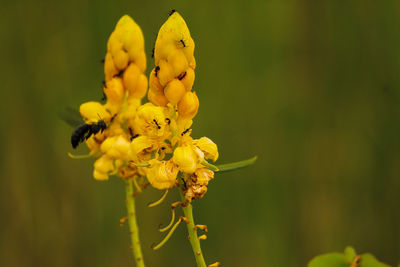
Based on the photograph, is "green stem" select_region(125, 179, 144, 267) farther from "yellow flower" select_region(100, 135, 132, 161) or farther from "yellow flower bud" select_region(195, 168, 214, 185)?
"yellow flower bud" select_region(195, 168, 214, 185)

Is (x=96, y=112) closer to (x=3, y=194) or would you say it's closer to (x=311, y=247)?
(x=3, y=194)

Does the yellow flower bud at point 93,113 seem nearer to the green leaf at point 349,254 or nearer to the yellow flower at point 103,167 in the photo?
the yellow flower at point 103,167

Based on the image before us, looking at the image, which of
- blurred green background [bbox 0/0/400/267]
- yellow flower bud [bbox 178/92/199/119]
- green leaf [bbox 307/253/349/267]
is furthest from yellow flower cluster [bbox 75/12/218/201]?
blurred green background [bbox 0/0/400/267]

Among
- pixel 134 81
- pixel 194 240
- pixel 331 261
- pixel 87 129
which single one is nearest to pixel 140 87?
pixel 134 81

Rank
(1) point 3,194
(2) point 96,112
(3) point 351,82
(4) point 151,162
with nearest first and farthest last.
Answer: (4) point 151,162 → (2) point 96,112 → (1) point 3,194 → (3) point 351,82

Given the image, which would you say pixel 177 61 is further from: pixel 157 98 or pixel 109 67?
pixel 109 67

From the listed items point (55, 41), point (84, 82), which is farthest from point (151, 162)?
point (55, 41)
